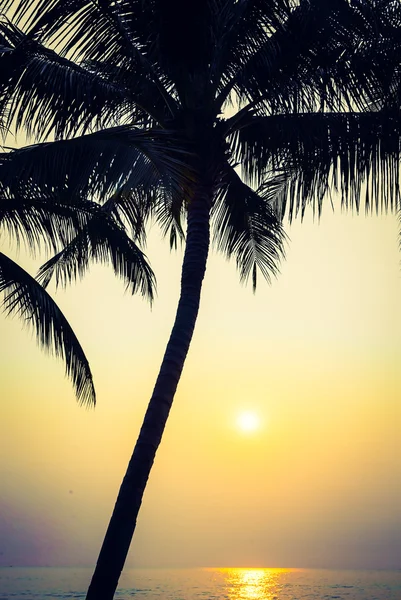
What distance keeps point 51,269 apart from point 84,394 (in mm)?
2280

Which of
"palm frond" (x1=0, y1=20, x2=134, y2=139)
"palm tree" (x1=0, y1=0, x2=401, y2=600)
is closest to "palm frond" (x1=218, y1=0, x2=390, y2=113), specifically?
"palm tree" (x1=0, y1=0, x2=401, y2=600)

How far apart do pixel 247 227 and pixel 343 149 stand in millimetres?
2934

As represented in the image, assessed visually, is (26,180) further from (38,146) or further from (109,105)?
(109,105)

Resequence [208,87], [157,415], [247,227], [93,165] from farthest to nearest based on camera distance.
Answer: [247,227] → [208,87] → [157,415] → [93,165]

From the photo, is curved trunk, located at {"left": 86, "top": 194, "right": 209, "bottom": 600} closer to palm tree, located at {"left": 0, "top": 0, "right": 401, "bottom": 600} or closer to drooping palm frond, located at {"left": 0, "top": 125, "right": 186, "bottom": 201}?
palm tree, located at {"left": 0, "top": 0, "right": 401, "bottom": 600}

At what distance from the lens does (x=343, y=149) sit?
11117mm

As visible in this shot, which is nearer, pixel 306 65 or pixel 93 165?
pixel 93 165

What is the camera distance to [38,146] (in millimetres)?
9109

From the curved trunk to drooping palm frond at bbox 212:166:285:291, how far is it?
1.52 metres

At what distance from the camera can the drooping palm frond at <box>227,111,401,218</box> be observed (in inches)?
431

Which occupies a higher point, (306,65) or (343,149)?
(306,65)

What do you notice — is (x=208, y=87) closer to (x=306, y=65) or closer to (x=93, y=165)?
(x=306, y=65)

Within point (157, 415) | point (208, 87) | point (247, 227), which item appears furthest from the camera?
point (247, 227)

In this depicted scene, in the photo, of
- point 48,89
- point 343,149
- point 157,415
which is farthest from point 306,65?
point 157,415
